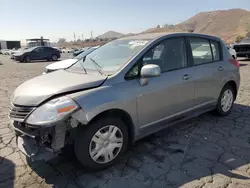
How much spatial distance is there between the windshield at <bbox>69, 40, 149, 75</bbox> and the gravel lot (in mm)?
1314

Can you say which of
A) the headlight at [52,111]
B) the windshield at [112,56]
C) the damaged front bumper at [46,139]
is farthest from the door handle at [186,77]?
the damaged front bumper at [46,139]

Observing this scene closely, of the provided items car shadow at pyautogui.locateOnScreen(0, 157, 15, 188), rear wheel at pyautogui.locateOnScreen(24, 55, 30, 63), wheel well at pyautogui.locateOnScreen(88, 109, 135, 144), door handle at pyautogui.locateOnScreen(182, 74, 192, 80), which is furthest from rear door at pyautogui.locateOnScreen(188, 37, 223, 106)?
rear wheel at pyautogui.locateOnScreen(24, 55, 30, 63)

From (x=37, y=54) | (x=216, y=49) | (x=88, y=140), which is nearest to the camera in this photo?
A: (x=88, y=140)

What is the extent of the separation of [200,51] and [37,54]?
2150 cm

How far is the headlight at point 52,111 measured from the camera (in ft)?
8.55

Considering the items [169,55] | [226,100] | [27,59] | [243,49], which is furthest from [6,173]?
[27,59]

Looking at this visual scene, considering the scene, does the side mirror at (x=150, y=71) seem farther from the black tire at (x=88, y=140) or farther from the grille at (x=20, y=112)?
the grille at (x=20, y=112)

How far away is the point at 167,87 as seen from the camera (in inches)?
140

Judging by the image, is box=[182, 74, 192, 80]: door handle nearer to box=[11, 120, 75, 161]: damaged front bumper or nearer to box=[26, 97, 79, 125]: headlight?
box=[26, 97, 79, 125]: headlight

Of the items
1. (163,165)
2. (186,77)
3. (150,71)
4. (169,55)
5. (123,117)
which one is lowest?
(163,165)

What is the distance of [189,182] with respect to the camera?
2836 millimetres

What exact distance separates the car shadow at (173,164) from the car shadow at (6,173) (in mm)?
282

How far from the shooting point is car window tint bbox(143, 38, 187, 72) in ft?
11.9

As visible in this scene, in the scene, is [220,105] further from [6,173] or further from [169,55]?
[6,173]
